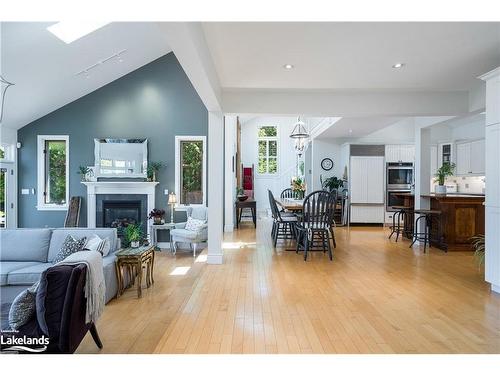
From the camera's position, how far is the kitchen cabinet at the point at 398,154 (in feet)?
29.0

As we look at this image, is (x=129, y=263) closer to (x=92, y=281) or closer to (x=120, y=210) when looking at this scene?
(x=92, y=281)

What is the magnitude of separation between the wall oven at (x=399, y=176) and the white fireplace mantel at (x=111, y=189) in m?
6.21

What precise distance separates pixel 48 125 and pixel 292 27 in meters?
6.23

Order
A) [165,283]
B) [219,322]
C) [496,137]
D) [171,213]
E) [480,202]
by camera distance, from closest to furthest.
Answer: [219,322], [496,137], [165,283], [480,202], [171,213]

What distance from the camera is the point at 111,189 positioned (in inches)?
273

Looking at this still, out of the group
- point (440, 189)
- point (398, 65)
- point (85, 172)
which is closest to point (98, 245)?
point (85, 172)

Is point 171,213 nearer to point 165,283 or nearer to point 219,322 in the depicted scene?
point 165,283

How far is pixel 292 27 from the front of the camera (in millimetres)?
2982

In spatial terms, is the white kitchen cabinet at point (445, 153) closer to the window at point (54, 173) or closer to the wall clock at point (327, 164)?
the wall clock at point (327, 164)

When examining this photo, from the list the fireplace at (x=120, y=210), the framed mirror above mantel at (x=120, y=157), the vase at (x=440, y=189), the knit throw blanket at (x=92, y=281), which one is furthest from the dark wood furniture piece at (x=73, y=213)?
the vase at (x=440, y=189)

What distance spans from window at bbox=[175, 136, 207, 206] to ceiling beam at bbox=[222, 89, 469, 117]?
2406mm

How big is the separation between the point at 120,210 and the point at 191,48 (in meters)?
5.33
